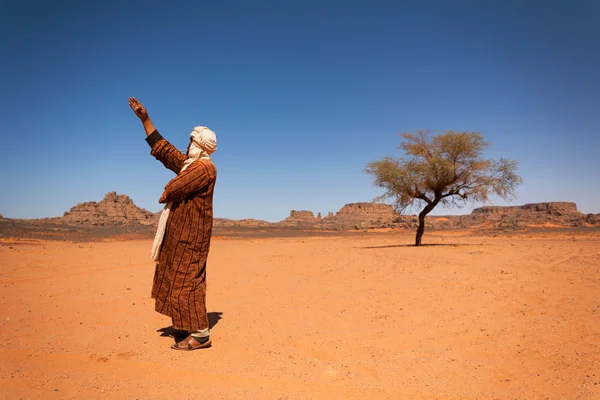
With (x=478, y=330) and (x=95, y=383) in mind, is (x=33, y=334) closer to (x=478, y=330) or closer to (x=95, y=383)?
(x=95, y=383)

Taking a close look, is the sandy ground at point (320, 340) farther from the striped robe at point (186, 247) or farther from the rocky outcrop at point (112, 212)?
the rocky outcrop at point (112, 212)

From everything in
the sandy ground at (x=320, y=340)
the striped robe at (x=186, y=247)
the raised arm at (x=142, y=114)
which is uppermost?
the raised arm at (x=142, y=114)

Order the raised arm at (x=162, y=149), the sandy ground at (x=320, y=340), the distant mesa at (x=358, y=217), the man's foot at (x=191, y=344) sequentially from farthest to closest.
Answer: the distant mesa at (x=358, y=217) < the raised arm at (x=162, y=149) < the man's foot at (x=191, y=344) < the sandy ground at (x=320, y=340)

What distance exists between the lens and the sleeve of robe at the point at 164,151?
4.80 metres

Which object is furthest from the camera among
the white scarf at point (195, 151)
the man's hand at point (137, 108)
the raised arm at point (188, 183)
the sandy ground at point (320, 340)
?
the man's hand at point (137, 108)

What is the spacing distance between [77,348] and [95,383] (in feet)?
3.24

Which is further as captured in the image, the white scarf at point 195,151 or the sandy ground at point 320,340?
the white scarf at point 195,151

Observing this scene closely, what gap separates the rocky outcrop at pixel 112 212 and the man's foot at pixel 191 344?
64.1m

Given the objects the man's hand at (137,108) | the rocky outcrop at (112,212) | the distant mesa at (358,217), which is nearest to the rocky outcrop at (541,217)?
the distant mesa at (358,217)

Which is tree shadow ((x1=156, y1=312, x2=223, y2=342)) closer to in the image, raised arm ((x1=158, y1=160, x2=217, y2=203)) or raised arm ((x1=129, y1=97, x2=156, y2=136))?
raised arm ((x1=158, y1=160, x2=217, y2=203))

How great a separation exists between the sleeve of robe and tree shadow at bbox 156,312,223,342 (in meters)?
1.95

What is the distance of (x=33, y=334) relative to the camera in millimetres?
4484

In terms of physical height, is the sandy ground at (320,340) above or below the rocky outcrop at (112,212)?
below

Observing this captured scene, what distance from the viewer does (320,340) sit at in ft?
14.6
